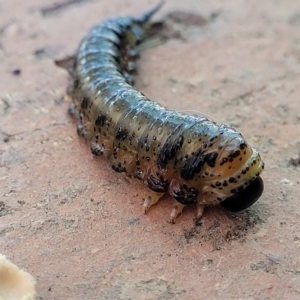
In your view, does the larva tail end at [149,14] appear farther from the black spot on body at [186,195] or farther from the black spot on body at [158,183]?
the black spot on body at [186,195]

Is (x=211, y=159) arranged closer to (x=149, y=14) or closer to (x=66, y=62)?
(x=66, y=62)

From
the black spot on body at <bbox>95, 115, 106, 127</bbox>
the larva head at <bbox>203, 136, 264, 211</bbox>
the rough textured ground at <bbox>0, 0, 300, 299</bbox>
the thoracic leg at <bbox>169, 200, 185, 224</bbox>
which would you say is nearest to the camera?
the rough textured ground at <bbox>0, 0, 300, 299</bbox>

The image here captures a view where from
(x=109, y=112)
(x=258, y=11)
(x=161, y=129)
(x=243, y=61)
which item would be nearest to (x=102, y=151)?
(x=109, y=112)

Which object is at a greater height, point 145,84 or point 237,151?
point 237,151

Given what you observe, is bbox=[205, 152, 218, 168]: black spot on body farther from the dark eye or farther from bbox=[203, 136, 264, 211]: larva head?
the dark eye

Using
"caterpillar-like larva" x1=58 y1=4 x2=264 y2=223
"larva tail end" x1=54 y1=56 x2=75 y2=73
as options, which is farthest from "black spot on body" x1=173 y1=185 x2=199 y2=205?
"larva tail end" x1=54 y1=56 x2=75 y2=73

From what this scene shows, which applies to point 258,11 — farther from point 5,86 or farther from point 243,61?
point 5,86

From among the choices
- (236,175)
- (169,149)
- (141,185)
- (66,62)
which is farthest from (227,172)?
(66,62)

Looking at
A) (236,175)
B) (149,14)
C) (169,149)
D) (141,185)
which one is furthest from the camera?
(149,14)
